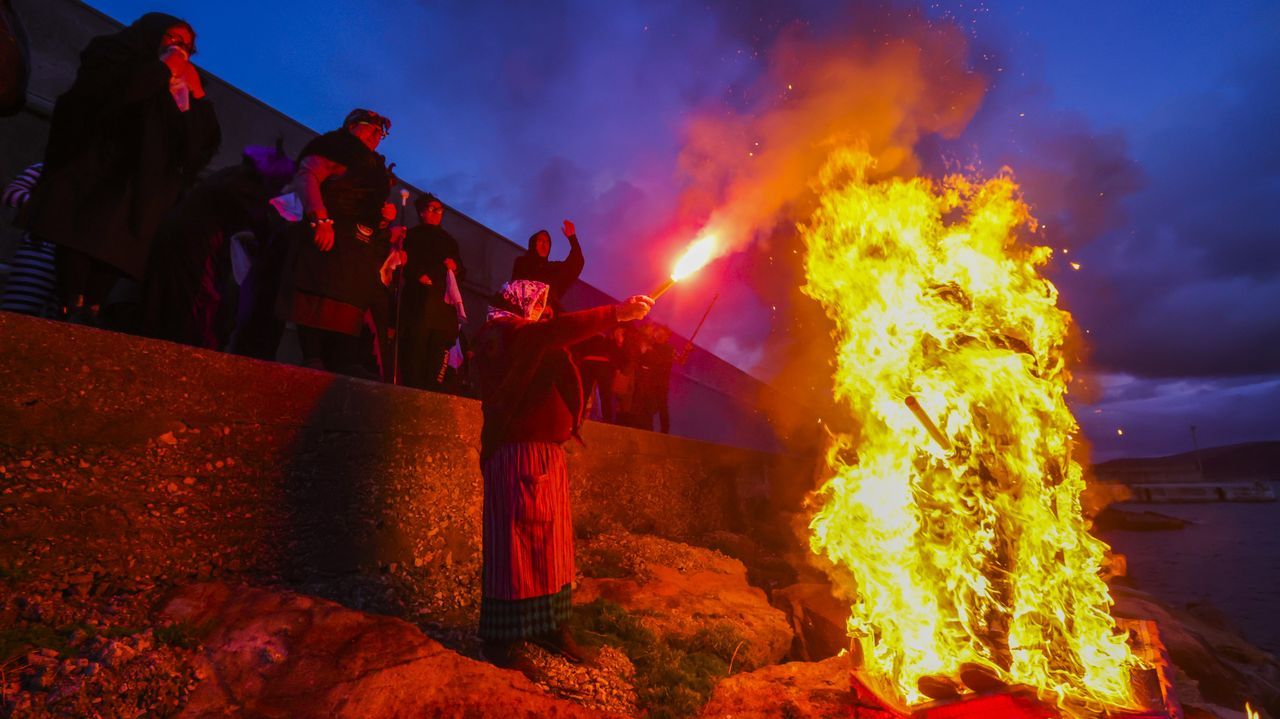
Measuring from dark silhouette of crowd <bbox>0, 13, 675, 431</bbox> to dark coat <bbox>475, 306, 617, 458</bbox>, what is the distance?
37 cm

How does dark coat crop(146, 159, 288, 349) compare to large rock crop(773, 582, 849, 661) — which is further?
large rock crop(773, 582, 849, 661)

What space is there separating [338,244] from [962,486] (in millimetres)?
4917

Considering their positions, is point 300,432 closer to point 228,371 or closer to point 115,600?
point 228,371

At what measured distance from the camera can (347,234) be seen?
4.92m

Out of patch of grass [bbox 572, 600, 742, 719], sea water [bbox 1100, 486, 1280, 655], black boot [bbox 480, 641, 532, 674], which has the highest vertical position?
black boot [bbox 480, 641, 532, 674]

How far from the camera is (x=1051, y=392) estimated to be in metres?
4.25

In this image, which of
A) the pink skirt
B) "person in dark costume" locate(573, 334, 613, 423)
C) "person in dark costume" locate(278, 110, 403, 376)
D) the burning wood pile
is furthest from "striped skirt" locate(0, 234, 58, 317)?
the burning wood pile

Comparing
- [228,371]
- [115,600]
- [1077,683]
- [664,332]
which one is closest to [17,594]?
[115,600]

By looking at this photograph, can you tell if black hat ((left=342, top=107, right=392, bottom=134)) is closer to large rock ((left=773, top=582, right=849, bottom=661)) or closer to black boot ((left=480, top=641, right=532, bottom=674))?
black boot ((left=480, top=641, right=532, bottom=674))

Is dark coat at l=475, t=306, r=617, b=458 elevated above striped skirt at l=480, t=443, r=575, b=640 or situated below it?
above

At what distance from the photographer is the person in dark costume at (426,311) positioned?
622 cm

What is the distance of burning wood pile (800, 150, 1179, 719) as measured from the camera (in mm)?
3518

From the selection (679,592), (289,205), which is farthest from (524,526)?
(289,205)

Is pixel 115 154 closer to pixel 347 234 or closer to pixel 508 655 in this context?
pixel 347 234
